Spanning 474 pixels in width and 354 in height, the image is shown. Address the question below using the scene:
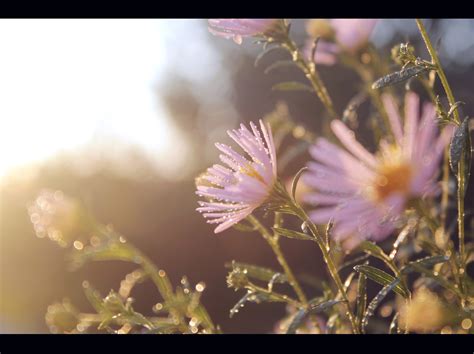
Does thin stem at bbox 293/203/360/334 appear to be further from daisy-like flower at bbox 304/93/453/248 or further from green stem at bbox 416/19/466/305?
green stem at bbox 416/19/466/305

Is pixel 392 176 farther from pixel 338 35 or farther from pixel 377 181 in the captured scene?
pixel 338 35

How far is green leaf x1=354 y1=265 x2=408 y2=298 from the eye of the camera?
0.55 m

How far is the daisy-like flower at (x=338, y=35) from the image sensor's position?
92cm

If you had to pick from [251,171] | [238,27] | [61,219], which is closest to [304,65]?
[238,27]

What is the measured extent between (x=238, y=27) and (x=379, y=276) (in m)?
0.31

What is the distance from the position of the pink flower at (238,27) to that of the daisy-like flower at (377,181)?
17 centimetres

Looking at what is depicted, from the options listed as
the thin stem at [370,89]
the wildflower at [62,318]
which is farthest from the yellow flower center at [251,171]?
the wildflower at [62,318]

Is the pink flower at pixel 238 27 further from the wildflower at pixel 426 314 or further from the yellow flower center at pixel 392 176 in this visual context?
the wildflower at pixel 426 314

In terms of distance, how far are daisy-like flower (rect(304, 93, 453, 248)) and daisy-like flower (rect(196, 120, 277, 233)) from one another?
40 millimetres

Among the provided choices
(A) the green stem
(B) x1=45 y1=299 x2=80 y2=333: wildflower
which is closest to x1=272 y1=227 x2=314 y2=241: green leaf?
(A) the green stem

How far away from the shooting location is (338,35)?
1014 mm

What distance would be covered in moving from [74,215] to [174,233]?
253 centimetres
